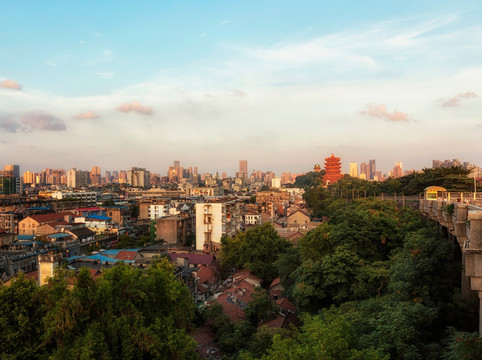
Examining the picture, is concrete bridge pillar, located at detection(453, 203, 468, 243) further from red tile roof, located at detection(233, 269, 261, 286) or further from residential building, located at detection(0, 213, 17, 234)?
residential building, located at detection(0, 213, 17, 234)

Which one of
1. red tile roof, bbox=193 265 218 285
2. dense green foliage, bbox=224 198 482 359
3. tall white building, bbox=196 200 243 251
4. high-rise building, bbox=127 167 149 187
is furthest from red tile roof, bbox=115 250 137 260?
high-rise building, bbox=127 167 149 187

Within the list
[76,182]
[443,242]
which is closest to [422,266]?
[443,242]

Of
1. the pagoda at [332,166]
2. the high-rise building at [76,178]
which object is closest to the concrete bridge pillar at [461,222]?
the pagoda at [332,166]

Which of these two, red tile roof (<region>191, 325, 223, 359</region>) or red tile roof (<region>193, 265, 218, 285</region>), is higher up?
red tile roof (<region>193, 265, 218, 285</region>)

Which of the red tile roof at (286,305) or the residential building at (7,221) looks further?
the residential building at (7,221)

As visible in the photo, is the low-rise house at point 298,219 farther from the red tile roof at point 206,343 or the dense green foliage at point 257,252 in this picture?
the red tile roof at point 206,343

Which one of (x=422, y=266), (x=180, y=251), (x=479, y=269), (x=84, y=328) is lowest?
(x=180, y=251)

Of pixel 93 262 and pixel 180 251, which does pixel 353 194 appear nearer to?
pixel 180 251

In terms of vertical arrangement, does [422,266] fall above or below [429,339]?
above
